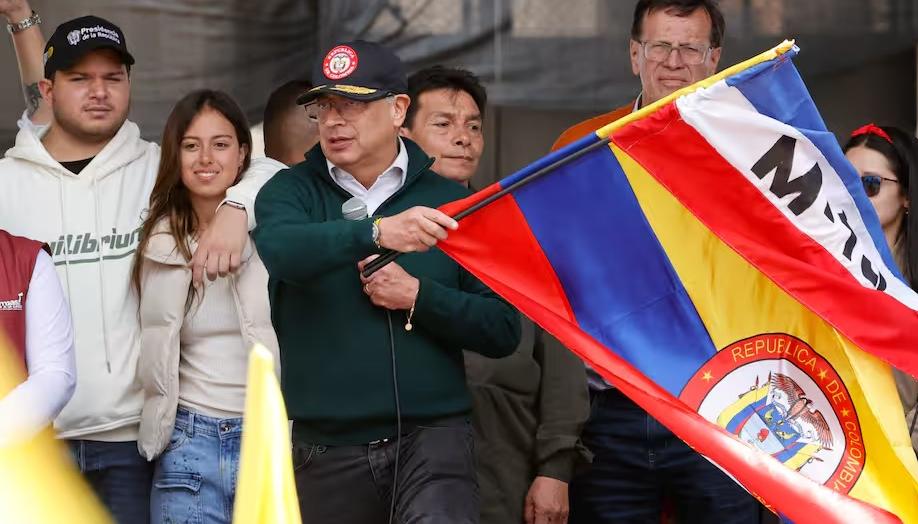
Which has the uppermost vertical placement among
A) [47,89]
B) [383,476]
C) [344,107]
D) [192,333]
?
[47,89]

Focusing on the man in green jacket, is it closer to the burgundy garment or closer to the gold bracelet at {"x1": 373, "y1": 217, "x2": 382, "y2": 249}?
the gold bracelet at {"x1": 373, "y1": 217, "x2": 382, "y2": 249}

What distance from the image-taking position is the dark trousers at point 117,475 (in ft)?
14.2

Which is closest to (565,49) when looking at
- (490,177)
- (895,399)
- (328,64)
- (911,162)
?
(490,177)

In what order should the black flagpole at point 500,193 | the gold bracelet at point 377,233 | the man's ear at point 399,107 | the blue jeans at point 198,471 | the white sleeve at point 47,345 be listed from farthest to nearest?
the blue jeans at point 198,471, the man's ear at point 399,107, the white sleeve at point 47,345, the black flagpole at point 500,193, the gold bracelet at point 377,233

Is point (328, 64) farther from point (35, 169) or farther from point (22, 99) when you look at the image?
point (22, 99)

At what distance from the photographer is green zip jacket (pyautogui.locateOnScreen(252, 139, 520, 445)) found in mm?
3688

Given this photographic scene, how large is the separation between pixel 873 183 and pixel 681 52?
28.2 inches

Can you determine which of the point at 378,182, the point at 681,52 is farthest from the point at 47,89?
the point at 681,52

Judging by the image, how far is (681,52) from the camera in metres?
4.51

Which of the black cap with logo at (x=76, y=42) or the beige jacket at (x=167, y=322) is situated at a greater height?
the black cap with logo at (x=76, y=42)

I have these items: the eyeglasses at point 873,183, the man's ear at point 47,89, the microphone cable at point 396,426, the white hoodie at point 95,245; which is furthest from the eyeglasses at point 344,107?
the eyeglasses at point 873,183

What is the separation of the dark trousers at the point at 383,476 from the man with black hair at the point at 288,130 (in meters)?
1.73

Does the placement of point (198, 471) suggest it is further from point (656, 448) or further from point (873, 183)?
point (873, 183)

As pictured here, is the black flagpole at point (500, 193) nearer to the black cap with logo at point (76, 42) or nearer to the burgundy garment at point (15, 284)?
the burgundy garment at point (15, 284)
